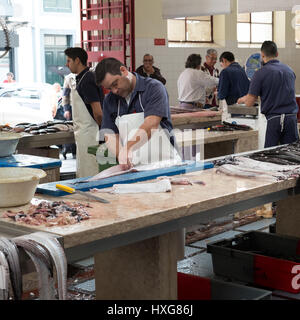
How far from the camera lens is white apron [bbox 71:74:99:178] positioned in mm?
6430

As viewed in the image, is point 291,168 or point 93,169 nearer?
point 291,168

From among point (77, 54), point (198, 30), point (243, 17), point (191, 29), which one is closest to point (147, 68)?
point (191, 29)

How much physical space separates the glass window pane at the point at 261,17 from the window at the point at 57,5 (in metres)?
8.80

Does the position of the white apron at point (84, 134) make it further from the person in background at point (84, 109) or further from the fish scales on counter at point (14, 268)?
the fish scales on counter at point (14, 268)

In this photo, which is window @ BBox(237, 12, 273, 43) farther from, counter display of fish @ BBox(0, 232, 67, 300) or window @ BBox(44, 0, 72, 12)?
counter display of fish @ BBox(0, 232, 67, 300)

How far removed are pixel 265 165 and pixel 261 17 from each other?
1150cm

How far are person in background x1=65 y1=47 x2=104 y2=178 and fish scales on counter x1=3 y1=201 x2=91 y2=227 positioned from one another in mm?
3086

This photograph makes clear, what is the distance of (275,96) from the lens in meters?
6.98

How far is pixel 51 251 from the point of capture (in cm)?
259

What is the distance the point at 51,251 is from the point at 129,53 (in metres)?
9.35

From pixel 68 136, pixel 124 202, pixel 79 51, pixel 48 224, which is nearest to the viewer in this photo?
pixel 48 224

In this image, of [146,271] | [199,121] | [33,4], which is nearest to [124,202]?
[146,271]

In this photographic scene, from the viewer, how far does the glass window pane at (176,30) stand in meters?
13.2
